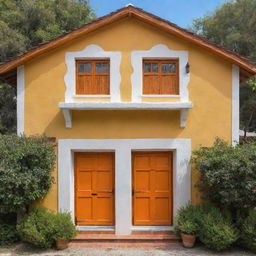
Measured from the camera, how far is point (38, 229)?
6.25 m

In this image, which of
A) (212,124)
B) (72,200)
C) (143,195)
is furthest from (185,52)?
(72,200)

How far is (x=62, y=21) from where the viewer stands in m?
15.8

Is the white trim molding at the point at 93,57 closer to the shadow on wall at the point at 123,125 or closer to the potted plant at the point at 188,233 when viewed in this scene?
the shadow on wall at the point at 123,125

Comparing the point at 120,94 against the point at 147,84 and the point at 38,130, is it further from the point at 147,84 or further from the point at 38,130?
the point at 38,130

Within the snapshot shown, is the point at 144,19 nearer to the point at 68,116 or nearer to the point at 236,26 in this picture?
the point at 68,116

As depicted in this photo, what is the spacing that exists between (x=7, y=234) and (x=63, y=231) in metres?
1.61

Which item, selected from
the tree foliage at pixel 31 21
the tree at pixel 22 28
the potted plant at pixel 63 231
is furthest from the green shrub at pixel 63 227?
the tree foliage at pixel 31 21

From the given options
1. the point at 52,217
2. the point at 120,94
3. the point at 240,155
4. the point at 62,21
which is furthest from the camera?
the point at 62,21

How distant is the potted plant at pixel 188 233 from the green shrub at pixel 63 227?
2812 mm

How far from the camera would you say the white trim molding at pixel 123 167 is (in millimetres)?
6926

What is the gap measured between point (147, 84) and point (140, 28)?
5.21 feet

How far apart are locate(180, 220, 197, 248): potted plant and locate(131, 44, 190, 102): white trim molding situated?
3283 mm

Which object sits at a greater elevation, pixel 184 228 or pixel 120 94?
pixel 120 94

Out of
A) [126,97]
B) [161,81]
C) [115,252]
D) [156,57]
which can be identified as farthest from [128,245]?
[156,57]
